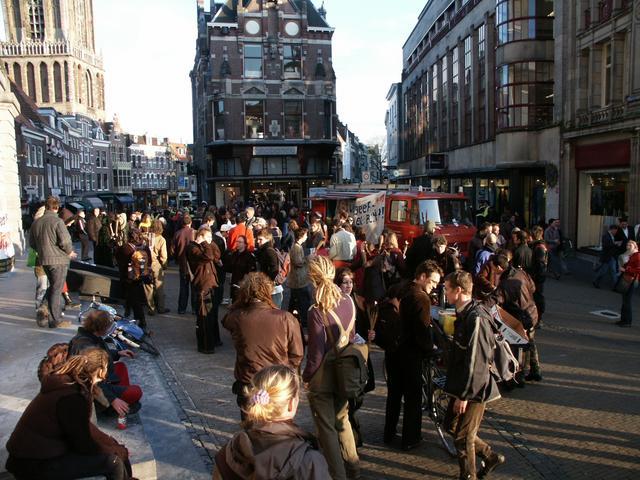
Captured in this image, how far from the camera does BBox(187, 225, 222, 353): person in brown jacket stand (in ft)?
27.8

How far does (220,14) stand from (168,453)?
133 ft

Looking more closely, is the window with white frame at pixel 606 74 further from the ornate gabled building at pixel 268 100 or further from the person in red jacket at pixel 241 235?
the ornate gabled building at pixel 268 100

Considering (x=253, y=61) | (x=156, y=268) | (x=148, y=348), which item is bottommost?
(x=148, y=348)

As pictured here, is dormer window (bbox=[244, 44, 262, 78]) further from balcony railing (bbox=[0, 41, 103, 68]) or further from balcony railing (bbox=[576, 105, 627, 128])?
balcony railing (bbox=[0, 41, 103, 68])

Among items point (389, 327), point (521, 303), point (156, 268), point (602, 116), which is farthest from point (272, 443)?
point (602, 116)

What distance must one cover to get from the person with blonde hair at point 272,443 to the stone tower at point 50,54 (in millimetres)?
87126

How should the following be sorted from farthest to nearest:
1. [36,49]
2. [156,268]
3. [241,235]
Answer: [36,49] < [156,268] < [241,235]

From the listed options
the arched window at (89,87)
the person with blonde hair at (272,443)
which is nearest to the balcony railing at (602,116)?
the person with blonde hair at (272,443)

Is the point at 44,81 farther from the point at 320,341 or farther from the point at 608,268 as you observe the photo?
the point at 320,341

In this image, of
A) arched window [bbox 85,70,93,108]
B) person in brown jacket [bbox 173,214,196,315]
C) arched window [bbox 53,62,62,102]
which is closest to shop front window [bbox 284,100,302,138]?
person in brown jacket [bbox 173,214,196,315]

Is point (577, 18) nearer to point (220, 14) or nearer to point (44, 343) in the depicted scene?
point (44, 343)

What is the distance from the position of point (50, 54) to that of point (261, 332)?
90.8 metres

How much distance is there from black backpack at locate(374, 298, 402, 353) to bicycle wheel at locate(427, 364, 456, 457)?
0.72 meters

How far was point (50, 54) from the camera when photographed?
8156 cm
